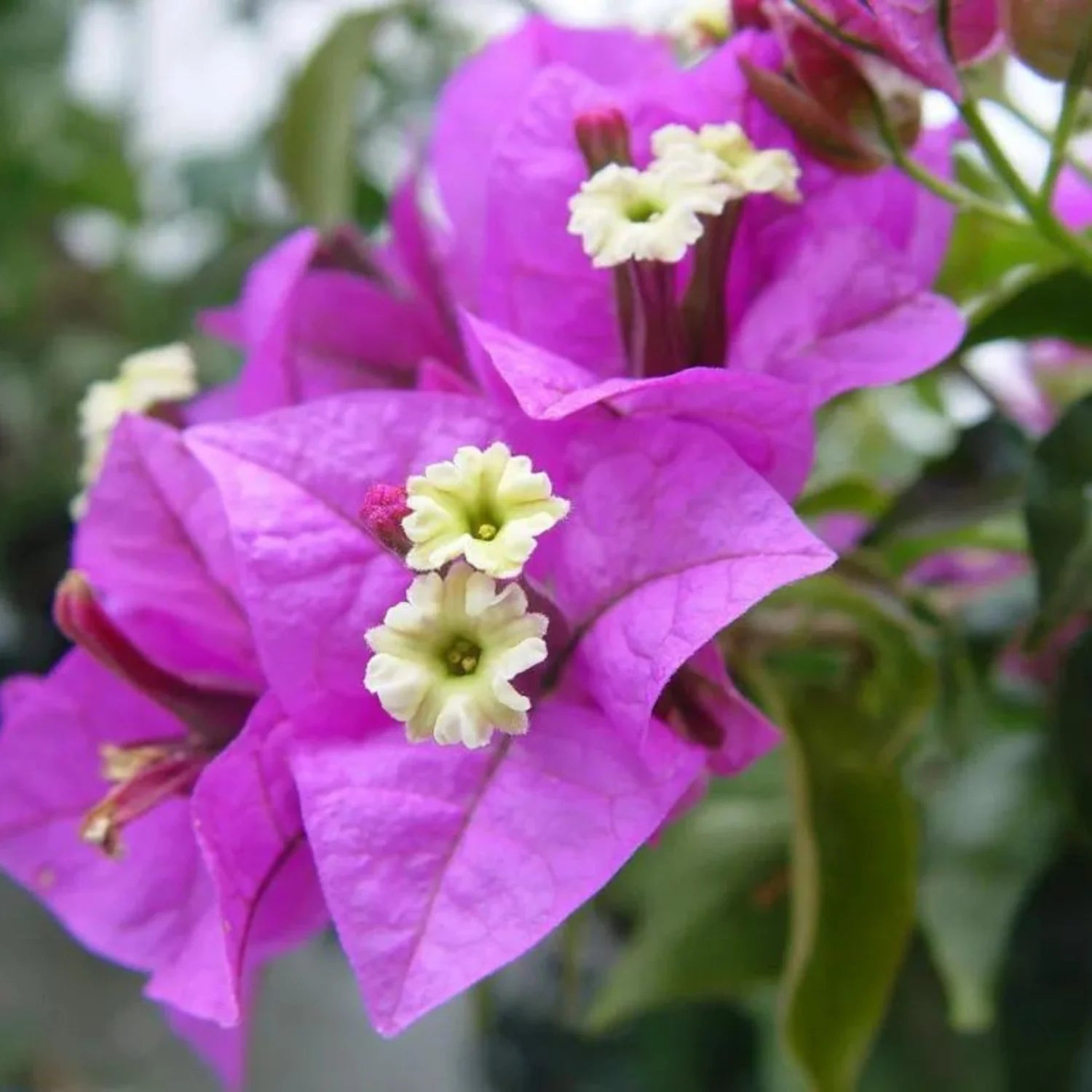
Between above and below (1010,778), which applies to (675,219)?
above

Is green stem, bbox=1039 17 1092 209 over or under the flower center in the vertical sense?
over

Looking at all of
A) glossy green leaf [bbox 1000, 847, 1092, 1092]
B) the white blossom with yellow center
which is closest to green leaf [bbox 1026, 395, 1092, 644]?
glossy green leaf [bbox 1000, 847, 1092, 1092]

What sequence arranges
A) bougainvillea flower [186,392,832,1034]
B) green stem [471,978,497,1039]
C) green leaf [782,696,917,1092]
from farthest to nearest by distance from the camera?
green stem [471,978,497,1039] < green leaf [782,696,917,1092] < bougainvillea flower [186,392,832,1034]

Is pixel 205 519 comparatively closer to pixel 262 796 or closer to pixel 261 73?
pixel 262 796

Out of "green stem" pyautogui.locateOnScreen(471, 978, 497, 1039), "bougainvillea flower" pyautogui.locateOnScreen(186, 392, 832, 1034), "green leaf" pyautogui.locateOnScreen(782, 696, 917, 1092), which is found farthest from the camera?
"green stem" pyautogui.locateOnScreen(471, 978, 497, 1039)

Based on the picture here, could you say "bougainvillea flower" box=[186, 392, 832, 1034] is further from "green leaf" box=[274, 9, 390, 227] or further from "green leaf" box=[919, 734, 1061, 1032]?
"green leaf" box=[274, 9, 390, 227]

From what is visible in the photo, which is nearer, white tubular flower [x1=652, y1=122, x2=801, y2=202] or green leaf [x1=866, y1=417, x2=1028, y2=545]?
white tubular flower [x1=652, y1=122, x2=801, y2=202]

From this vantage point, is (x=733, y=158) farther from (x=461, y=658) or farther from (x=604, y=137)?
(x=461, y=658)

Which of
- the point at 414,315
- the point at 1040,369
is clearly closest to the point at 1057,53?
the point at 414,315
